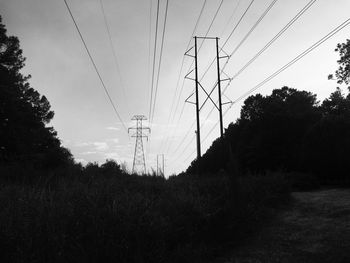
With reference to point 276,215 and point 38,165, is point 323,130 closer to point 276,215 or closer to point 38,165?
point 276,215

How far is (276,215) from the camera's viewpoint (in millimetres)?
15844

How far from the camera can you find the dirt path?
1009 cm

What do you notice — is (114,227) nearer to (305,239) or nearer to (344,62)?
(305,239)

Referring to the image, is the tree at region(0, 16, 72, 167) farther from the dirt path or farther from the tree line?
the dirt path

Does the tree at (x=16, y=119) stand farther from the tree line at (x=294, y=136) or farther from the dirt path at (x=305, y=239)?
the dirt path at (x=305, y=239)

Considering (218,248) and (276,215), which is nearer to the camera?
(218,248)

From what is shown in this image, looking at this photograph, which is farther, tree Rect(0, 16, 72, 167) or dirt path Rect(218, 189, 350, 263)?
tree Rect(0, 16, 72, 167)

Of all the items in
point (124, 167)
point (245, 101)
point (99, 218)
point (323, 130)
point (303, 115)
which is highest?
point (245, 101)

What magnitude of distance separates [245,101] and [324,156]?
125ft

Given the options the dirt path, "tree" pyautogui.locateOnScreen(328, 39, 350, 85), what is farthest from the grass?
"tree" pyautogui.locateOnScreen(328, 39, 350, 85)

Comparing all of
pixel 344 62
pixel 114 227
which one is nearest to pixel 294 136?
pixel 344 62

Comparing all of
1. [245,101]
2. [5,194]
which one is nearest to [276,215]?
[5,194]

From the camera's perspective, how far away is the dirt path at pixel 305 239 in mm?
10086

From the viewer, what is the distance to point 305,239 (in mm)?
11781
